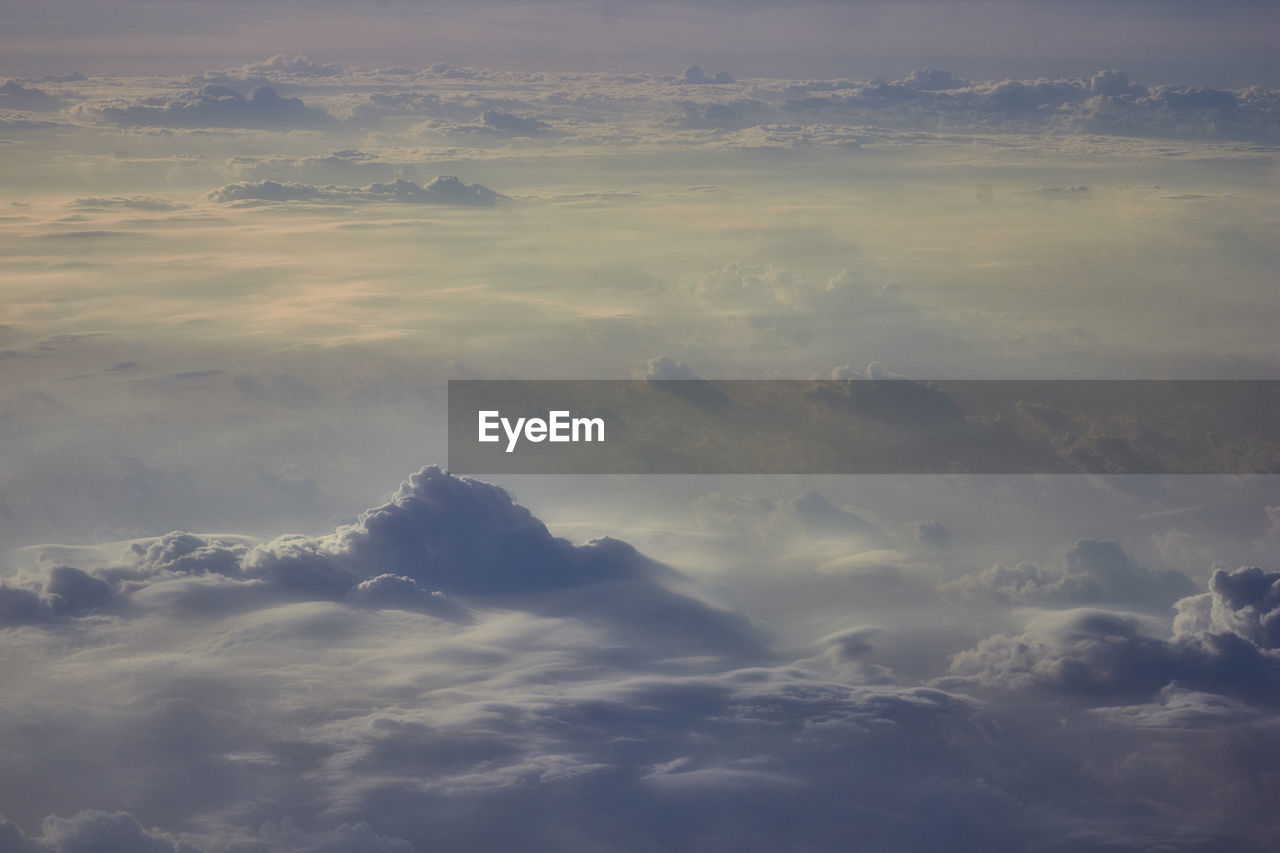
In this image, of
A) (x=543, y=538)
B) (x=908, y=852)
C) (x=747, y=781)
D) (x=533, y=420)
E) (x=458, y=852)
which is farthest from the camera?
(x=543, y=538)

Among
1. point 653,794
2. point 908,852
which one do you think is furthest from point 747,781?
point 908,852

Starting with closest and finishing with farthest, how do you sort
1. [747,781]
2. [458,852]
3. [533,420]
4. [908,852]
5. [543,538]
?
[533,420] < [458,852] < [908,852] < [747,781] < [543,538]

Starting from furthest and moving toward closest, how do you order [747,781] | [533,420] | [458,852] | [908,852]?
1. [747,781]
2. [908,852]
3. [458,852]
4. [533,420]

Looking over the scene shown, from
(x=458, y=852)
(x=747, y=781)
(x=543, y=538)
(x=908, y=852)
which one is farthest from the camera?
(x=543, y=538)

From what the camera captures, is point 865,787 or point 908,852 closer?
point 908,852

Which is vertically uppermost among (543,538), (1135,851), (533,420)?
(533,420)

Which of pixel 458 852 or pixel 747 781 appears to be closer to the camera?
pixel 458 852

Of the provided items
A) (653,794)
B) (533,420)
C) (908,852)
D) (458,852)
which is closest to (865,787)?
(908,852)

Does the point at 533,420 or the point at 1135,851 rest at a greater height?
the point at 533,420

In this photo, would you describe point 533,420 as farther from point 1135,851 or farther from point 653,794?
point 1135,851

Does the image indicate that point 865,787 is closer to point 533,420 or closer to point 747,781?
point 747,781
